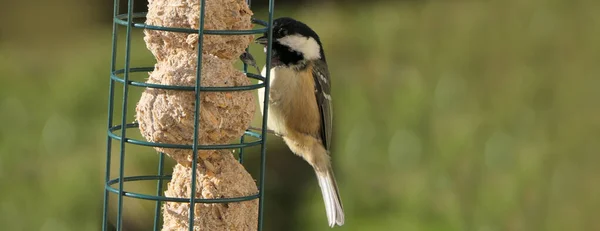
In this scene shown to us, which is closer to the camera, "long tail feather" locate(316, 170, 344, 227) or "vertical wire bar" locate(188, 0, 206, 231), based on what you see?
"vertical wire bar" locate(188, 0, 206, 231)

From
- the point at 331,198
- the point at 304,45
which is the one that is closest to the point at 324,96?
the point at 304,45

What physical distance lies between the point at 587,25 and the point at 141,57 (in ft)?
6.67

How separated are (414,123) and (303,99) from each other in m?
0.78

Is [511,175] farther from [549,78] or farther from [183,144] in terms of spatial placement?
[183,144]

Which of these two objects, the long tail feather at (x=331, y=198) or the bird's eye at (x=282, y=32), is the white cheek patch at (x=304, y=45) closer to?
the bird's eye at (x=282, y=32)

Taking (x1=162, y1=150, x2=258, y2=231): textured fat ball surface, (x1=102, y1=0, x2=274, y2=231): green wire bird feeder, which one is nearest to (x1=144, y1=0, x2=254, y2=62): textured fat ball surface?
(x1=102, y1=0, x2=274, y2=231): green wire bird feeder

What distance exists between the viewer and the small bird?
342cm

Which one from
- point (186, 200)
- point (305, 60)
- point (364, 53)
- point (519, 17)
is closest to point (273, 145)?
point (364, 53)

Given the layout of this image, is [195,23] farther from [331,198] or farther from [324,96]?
[331,198]

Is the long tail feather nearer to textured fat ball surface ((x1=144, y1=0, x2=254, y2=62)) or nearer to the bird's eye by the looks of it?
the bird's eye

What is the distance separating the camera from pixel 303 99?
3.60m

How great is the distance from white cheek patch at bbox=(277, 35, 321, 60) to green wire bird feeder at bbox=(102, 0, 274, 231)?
36.9 inches

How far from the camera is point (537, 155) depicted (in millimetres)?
4195

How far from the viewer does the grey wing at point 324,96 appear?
3.63m
